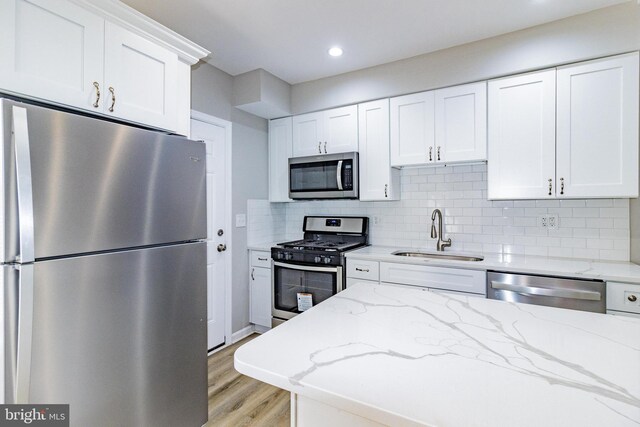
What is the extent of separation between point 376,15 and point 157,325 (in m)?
2.27

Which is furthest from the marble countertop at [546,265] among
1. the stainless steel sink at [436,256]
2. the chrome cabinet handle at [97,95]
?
the chrome cabinet handle at [97,95]

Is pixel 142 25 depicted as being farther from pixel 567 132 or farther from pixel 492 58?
pixel 567 132

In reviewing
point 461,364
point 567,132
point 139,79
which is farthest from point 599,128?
point 139,79

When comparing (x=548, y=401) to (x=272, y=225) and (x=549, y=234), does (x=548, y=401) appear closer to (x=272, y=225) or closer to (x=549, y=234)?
(x=549, y=234)

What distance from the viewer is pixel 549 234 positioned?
249 centimetres

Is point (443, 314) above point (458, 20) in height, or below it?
below

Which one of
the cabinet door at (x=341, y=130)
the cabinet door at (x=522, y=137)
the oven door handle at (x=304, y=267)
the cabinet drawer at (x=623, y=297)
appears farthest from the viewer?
the cabinet door at (x=341, y=130)

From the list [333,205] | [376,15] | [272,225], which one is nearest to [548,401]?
[376,15]

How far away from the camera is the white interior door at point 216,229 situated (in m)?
2.85

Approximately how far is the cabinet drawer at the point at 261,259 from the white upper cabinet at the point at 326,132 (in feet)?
3.50

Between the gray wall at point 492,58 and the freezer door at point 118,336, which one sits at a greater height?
the gray wall at point 492,58

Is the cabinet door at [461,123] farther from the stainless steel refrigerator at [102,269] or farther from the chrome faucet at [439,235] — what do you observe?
the stainless steel refrigerator at [102,269]

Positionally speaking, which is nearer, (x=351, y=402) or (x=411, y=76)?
(x=351, y=402)

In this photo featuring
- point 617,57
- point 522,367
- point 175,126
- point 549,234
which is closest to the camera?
point 522,367
